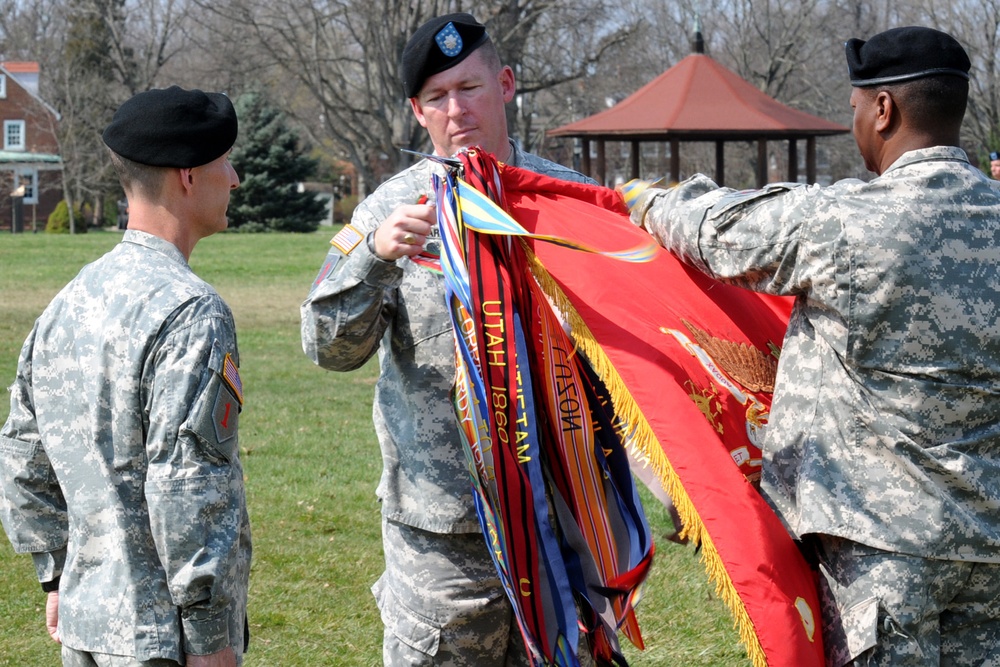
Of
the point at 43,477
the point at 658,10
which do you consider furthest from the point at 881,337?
the point at 658,10

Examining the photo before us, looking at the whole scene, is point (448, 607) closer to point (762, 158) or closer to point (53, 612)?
point (53, 612)

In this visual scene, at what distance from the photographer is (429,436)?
10.9 ft

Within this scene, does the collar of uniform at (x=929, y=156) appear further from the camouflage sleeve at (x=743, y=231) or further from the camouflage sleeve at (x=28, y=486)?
the camouflage sleeve at (x=28, y=486)

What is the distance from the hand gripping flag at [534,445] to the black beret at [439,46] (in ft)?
1.39

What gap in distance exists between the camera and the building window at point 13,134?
187 feet

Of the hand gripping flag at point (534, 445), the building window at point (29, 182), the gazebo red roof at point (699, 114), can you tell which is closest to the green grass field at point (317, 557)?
the hand gripping flag at point (534, 445)

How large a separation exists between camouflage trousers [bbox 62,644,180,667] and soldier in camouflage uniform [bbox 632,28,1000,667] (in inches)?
60.0

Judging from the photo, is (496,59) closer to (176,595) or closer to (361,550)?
(176,595)

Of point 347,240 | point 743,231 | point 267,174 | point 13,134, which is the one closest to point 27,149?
point 13,134

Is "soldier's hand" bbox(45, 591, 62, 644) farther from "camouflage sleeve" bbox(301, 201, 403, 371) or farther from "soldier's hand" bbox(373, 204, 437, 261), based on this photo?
"soldier's hand" bbox(373, 204, 437, 261)

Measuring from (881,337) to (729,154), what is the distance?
4078cm

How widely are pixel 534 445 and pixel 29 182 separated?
55727mm

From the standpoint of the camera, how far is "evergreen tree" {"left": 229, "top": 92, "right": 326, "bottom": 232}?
134ft

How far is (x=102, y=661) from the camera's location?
8.85 ft
